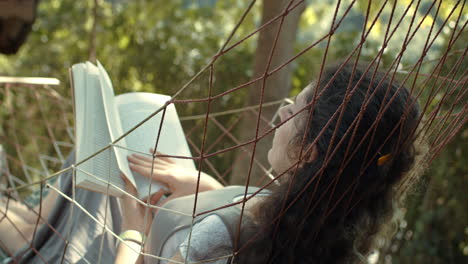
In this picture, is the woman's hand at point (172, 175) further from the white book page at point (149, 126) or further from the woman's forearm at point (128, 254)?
the woman's forearm at point (128, 254)

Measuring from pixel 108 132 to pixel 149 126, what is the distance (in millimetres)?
122

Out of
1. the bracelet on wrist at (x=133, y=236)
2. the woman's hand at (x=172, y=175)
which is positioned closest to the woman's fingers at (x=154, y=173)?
the woman's hand at (x=172, y=175)

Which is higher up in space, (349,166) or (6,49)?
(6,49)

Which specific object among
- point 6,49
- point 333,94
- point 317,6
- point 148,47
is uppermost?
point 6,49

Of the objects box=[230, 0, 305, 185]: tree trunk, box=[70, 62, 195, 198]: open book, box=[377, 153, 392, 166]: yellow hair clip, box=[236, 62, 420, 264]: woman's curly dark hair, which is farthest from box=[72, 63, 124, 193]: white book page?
box=[230, 0, 305, 185]: tree trunk

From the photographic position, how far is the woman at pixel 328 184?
96 centimetres

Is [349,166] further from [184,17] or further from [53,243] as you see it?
[184,17]

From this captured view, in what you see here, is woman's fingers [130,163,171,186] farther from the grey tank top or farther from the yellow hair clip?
the yellow hair clip

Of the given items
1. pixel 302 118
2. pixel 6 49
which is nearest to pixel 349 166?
pixel 302 118

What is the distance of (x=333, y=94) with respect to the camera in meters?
0.99

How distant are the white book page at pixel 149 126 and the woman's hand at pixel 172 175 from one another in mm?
22

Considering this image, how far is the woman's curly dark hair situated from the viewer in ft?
3.15

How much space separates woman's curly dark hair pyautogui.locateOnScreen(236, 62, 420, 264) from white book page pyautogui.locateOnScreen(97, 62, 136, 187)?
288 mm

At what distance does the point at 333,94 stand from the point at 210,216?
0.29m
